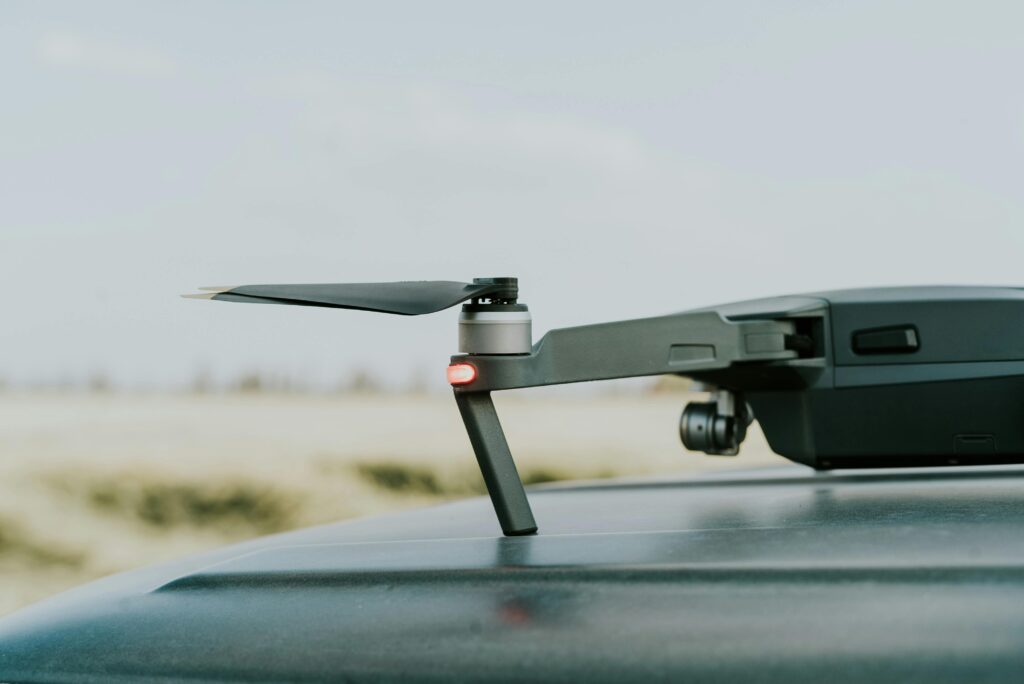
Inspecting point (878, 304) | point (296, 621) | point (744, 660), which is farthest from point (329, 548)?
point (878, 304)

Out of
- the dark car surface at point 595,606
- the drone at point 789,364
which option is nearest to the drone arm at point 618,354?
the drone at point 789,364

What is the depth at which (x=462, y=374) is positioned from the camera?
94 cm

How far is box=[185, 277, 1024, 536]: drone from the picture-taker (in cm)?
93

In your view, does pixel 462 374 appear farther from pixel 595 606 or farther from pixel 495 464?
pixel 595 606

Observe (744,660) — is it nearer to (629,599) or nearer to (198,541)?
(629,599)

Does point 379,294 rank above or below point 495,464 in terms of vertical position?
above

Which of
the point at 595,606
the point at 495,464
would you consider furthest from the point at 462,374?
the point at 595,606

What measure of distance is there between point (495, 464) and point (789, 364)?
11.7 inches

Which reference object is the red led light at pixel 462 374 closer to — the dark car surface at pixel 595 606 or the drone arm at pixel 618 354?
the drone arm at pixel 618 354

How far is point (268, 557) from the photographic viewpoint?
93cm

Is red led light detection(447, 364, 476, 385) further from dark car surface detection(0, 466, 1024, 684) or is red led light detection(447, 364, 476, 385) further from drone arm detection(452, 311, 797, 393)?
dark car surface detection(0, 466, 1024, 684)

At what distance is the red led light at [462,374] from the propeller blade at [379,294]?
51mm

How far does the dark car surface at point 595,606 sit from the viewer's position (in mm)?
638

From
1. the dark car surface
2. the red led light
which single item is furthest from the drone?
the dark car surface
